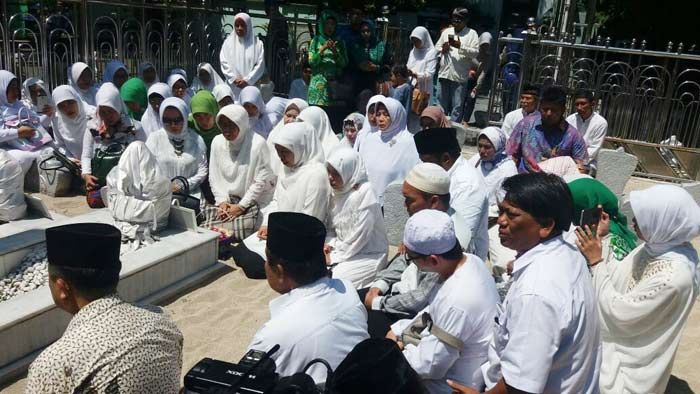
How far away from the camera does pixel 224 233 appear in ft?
18.5

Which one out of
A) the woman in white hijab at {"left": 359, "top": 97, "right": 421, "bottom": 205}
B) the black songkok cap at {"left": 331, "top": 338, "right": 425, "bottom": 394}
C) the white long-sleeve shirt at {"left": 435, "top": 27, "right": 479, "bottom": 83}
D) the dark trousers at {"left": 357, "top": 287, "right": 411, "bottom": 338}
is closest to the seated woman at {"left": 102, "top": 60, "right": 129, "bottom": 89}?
the woman in white hijab at {"left": 359, "top": 97, "right": 421, "bottom": 205}

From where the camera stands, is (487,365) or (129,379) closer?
(129,379)

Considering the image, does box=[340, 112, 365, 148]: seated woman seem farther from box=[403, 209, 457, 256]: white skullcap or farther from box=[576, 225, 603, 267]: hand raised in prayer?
box=[403, 209, 457, 256]: white skullcap

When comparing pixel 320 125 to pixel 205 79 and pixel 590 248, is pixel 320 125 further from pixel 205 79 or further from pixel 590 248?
pixel 590 248

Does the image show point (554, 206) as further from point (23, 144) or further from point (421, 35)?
point (421, 35)

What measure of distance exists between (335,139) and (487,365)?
4.59m

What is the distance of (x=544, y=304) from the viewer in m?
1.97

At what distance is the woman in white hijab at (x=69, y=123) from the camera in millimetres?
7020

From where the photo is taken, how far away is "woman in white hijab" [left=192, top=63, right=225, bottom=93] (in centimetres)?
944

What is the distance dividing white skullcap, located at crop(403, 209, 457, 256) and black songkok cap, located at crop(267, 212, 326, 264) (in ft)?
1.39

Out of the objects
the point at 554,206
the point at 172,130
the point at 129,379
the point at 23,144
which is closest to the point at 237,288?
the point at 172,130

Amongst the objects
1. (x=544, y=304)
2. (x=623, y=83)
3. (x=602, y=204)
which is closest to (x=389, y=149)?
(x=602, y=204)

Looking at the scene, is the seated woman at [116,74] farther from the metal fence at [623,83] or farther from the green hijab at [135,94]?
the metal fence at [623,83]

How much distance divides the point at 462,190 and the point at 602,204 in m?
1.01
